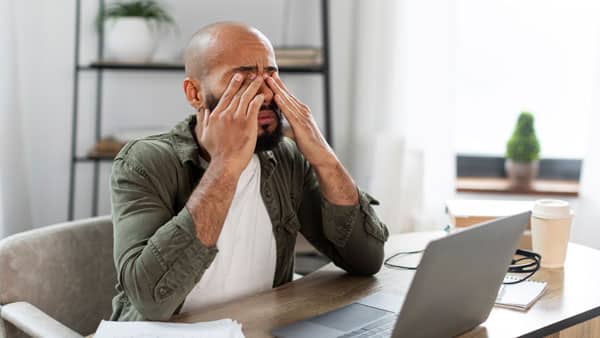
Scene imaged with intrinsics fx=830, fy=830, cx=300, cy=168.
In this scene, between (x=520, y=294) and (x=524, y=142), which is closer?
(x=520, y=294)

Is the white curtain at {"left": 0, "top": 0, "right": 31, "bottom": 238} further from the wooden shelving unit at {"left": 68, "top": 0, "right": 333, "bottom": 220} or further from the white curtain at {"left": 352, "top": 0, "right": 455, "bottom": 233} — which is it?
the white curtain at {"left": 352, "top": 0, "right": 455, "bottom": 233}

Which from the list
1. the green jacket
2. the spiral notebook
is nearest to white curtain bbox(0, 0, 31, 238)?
the green jacket

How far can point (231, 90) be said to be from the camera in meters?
1.69

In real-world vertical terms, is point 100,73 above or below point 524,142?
above

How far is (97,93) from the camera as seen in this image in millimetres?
3301

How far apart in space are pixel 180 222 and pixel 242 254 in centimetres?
26

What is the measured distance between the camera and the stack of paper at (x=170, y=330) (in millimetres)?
1389

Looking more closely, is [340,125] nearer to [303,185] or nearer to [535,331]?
[303,185]

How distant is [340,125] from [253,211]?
166 centimetres

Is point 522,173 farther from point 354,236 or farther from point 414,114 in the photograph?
point 354,236

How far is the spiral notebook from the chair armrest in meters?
0.81

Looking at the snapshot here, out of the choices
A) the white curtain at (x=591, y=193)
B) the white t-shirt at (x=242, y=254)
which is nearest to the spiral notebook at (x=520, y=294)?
the white t-shirt at (x=242, y=254)

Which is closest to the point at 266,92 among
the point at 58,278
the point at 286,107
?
the point at 286,107

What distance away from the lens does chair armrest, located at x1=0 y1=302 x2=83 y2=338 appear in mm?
1536
